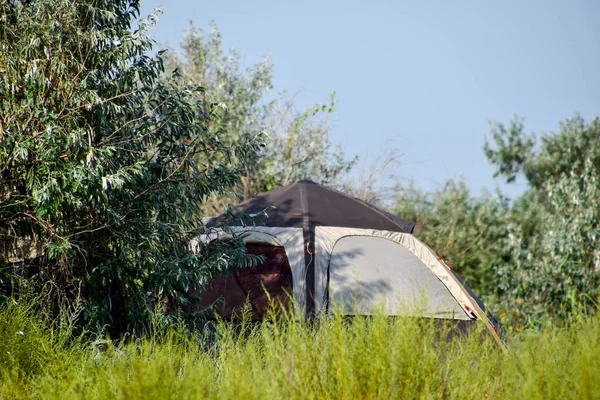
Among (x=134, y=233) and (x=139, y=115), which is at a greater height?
(x=139, y=115)

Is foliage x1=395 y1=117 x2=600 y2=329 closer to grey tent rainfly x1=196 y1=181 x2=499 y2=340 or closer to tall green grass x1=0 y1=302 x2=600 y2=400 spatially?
grey tent rainfly x1=196 y1=181 x2=499 y2=340

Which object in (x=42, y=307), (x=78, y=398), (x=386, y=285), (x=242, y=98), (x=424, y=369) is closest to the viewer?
(x=78, y=398)

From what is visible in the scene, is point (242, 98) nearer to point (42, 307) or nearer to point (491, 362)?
point (42, 307)

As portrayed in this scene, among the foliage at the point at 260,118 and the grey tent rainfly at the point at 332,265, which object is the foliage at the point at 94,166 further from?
the foliage at the point at 260,118

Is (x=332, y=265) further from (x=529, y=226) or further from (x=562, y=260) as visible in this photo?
(x=529, y=226)

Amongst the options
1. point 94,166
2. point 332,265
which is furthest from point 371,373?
point 332,265

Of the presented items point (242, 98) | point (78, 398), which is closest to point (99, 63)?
point (78, 398)

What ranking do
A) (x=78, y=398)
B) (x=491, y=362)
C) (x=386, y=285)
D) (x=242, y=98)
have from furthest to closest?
(x=242, y=98)
(x=386, y=285)
(x=491, y=362)
(x=78, y=398)

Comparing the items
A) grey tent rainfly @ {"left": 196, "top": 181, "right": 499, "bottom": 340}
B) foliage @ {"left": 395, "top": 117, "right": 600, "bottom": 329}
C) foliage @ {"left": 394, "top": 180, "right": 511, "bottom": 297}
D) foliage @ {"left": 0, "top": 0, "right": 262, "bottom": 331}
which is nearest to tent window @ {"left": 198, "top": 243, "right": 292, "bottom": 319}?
grey tent rainfly @ {"left": 196, "top": 181, "right": 499, "bottom": 340}

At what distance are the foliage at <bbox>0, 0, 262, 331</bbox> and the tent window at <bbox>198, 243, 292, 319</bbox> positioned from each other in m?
1.05

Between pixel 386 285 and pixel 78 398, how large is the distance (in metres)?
4.26

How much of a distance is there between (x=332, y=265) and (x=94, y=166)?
273 centimetres

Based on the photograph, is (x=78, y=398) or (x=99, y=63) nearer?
(x=78, y=398)

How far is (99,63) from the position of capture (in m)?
5.25
